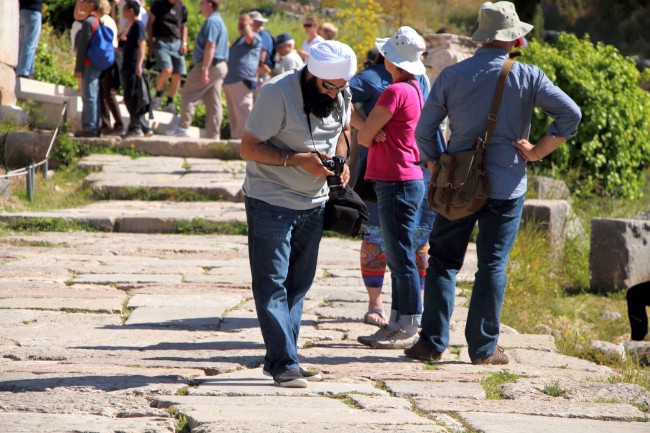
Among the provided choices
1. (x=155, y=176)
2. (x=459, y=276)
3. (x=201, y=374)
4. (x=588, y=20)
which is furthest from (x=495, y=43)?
(x=588, y=20)

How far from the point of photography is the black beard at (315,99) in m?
4.47

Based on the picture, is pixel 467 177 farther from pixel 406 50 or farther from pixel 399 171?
pixel 406 50

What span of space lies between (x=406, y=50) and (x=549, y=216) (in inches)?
157

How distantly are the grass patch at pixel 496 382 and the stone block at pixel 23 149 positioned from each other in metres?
7.98

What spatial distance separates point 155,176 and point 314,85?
6.82 m

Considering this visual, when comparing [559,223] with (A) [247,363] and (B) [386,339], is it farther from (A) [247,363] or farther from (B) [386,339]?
(A) [247,363]

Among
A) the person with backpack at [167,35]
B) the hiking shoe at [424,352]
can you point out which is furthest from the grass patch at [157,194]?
the hiking shoe at [424,352]

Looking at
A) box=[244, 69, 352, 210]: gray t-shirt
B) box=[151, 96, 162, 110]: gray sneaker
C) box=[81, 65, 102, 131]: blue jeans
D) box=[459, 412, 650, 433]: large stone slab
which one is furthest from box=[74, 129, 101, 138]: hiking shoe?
box=[459, 412, 650, 433]: large stone slab

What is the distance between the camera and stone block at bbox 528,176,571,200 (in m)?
10.3

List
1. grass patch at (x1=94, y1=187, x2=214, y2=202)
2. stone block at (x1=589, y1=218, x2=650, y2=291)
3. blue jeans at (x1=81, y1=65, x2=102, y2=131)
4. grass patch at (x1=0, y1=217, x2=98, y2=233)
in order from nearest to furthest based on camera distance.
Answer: stone block at (x1=589, y1=218, x2=650, y2=291), grass patch at (x1=0, y1=217, x2=98, y2=233), grass patch at (x1=94, y1=187, x2=214, y2=202), blue jeans at (x1=81, y1=65, x2=102, y2=131)

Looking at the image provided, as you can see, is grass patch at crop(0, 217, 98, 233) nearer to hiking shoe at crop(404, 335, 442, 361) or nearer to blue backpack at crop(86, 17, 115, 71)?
blue backpack at crop(86, 17, 115, 71)

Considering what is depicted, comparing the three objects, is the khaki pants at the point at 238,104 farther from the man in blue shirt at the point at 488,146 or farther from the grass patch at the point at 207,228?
the man in blue shirt at the point at 488,146

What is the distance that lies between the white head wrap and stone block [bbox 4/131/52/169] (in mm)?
7879

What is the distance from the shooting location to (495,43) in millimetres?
5105
